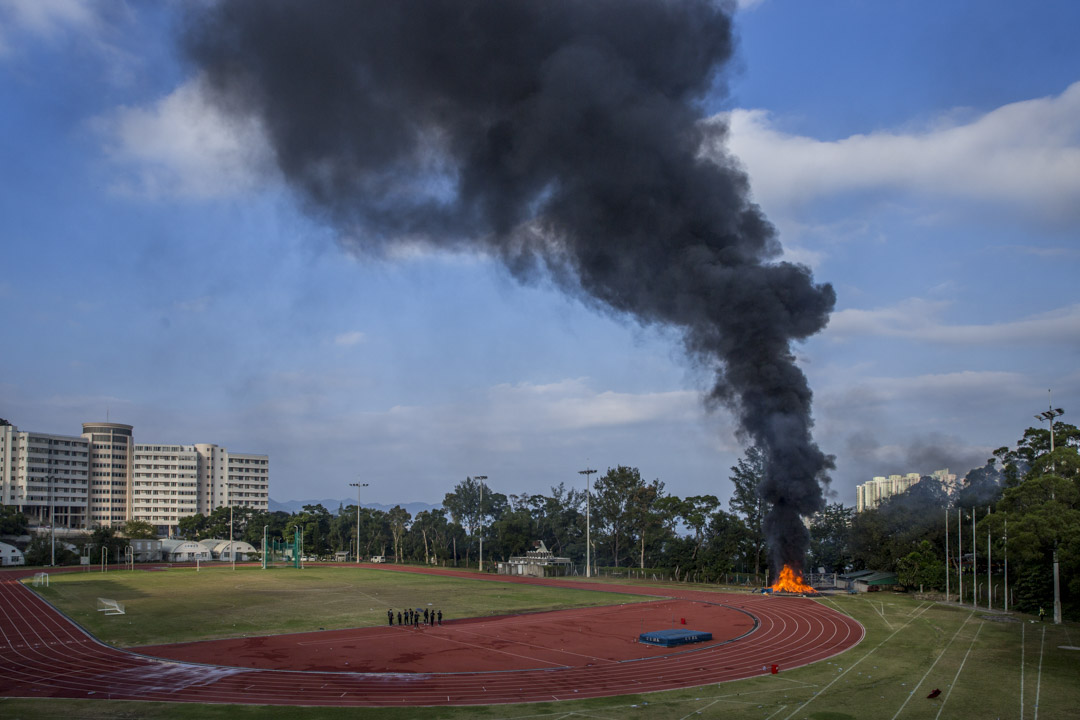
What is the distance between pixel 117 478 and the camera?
6718 inches

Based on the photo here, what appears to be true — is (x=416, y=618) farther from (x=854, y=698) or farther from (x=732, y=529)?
(x=732, y=529)

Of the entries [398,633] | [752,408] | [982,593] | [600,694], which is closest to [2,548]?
[398,633]

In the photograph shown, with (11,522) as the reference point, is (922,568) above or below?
above

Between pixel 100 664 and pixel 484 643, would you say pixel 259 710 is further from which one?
pixel 484 643

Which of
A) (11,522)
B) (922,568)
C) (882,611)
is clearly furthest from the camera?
(11,522)

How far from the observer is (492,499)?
133m

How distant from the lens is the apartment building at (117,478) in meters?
149

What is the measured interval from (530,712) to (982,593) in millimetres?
47993

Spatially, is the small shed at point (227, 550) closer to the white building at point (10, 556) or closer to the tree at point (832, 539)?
the white building at point (10, 556)

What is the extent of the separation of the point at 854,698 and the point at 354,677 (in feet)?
57.9

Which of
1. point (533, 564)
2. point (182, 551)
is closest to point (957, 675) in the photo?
point (533, 564)

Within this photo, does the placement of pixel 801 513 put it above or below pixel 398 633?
above

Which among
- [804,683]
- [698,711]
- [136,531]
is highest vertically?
[698,711]

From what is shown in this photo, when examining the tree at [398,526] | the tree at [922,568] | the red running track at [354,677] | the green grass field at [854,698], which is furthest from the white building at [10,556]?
the tree at [922,568]
